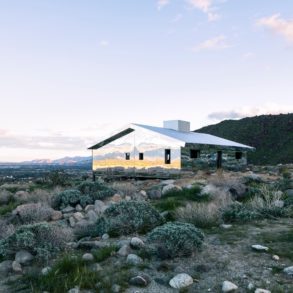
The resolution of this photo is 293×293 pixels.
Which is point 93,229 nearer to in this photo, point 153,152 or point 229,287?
point 229,287

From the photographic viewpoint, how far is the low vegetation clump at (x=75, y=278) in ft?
18.7

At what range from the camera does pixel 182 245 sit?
6770 mm

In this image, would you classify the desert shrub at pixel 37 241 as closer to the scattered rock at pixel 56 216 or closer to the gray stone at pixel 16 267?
the gray stone at pixel 16 267

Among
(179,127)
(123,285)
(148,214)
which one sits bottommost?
(123,285)

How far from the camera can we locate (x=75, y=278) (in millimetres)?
5801

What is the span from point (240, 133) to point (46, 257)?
253ft

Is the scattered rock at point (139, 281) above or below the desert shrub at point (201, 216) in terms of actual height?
below

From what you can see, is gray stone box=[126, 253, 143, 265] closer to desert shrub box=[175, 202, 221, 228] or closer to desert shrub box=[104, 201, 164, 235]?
desert shrub box=[104, 201, 164, 235]

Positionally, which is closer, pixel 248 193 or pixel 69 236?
pixel 69 236

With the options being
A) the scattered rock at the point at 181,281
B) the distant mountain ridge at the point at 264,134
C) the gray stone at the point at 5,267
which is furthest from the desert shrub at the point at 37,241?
the distant mountain ridge at the point at 264,134

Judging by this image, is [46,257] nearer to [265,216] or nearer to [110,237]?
[110,237]

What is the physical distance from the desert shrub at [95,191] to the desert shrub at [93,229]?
5.00 m

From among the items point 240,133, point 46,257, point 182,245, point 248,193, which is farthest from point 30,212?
point 240,133

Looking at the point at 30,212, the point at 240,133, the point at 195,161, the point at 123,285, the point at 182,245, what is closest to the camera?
the point at 123,285
